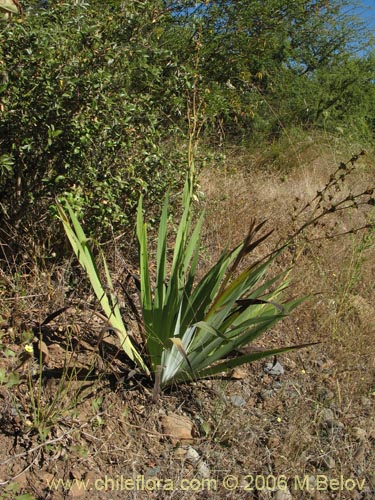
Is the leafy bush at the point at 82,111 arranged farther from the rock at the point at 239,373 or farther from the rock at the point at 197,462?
the rock at the point at 197,462

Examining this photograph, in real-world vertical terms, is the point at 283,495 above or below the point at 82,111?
below

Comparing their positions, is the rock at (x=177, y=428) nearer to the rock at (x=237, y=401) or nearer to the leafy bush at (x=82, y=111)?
the rock at (x=237, y=401)

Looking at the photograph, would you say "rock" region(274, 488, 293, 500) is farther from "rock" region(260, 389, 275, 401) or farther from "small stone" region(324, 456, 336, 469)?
"rock" region(260, 389, 275, 401)

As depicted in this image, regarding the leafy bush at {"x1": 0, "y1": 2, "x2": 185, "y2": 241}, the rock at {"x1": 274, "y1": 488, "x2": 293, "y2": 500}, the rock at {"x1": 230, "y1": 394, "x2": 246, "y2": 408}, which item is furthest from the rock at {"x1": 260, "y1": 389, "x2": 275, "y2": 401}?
the leafy bush at {"x1": 0, "y1": 2, "x2": 185, "y2": 241}

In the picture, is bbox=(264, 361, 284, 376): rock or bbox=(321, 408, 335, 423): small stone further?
bbox=(264, 361, 284, 376): rock

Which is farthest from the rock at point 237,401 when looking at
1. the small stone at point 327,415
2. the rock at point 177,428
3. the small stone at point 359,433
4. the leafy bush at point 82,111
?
the leafy bush at point 82,111

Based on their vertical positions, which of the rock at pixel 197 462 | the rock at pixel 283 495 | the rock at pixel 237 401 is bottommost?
the rock at pixel 283 495

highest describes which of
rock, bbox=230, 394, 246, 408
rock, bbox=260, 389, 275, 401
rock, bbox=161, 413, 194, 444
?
rock, bbox=260, 389, 275, 401

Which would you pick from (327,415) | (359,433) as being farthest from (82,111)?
(359,433)

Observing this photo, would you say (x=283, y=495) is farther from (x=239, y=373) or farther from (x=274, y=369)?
(x=274, y=369)

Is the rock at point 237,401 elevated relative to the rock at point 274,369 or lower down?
lower down

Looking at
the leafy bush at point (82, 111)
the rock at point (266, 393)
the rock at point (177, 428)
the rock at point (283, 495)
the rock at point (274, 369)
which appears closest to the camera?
the rock at point (283, 495)

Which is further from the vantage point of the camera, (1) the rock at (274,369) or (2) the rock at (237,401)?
(1) the rock at (274,369)

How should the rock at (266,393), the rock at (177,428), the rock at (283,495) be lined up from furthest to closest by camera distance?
1. the rock at (266,393)
2. the rock at (177,428)
3. the rock at (283,495)
